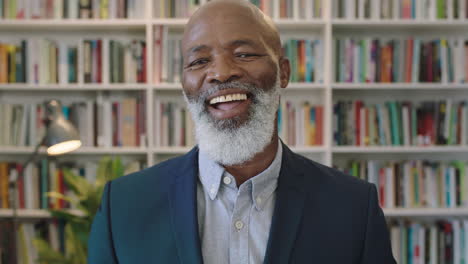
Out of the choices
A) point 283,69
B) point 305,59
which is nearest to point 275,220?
point 283,69

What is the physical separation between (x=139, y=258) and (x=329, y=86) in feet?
6.02

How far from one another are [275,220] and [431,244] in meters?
2.06

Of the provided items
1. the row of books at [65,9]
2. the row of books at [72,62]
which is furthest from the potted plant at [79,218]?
the row of books at [65,9]

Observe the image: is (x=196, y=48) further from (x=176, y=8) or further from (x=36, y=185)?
(x=36, y=185)

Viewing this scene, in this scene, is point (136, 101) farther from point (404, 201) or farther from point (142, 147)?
point (404, 201)

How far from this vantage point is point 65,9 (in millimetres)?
2533

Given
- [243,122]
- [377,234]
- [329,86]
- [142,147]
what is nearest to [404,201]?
[329,86]

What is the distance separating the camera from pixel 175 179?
972mm

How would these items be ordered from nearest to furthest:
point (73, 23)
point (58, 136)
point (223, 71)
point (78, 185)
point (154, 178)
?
1. point (223, 71)
2. point (154, 178)
3. point (58, 136)
4. point (78, 185)
5. point (73, 23)

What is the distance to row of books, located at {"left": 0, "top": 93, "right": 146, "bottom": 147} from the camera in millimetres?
2518

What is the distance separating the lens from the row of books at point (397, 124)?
2562 mm

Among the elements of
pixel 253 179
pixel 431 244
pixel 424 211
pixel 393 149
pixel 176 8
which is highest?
pixel 176 8

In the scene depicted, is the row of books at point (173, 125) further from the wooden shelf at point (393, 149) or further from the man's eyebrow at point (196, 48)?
the man's eyebrow at point (196, 48)

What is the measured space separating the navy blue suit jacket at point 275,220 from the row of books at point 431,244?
1769mm
